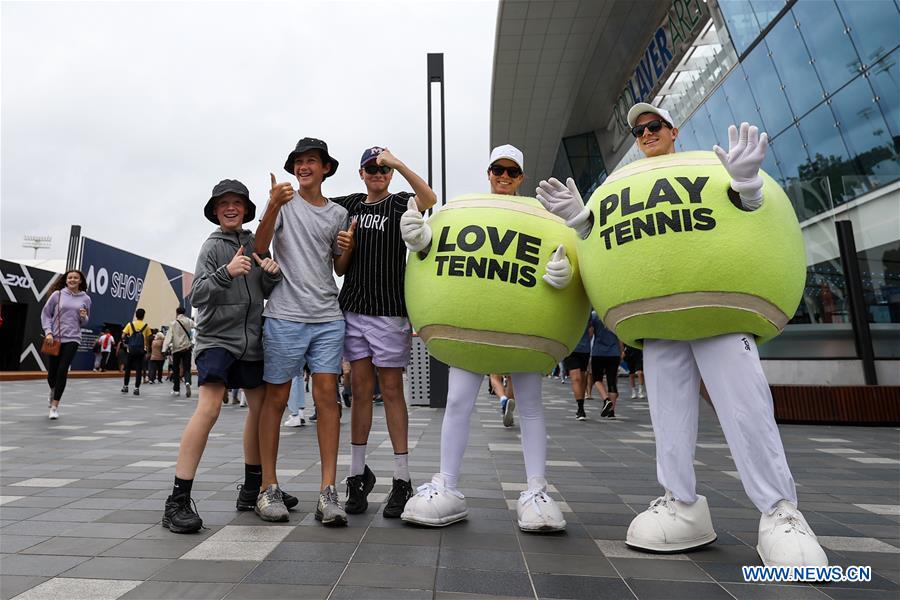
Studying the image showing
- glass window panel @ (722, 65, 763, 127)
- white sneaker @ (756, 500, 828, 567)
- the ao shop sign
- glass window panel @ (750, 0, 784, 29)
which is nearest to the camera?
white sneaker @ (756, 500, 828, 567)

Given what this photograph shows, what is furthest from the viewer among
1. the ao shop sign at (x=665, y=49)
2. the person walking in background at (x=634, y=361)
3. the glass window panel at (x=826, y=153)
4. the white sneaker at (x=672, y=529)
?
the ao shop sign at (x=665, y=49)

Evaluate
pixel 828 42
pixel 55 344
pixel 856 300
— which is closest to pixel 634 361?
pixel 856 300

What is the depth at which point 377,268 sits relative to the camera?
3197 mm

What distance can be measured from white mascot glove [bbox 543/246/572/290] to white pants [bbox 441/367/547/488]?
1.87 feet

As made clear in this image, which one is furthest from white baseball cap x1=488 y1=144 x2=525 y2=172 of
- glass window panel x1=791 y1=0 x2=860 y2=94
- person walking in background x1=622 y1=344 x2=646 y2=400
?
glass window panel x1=791 y1=0 x2=860 y2=94

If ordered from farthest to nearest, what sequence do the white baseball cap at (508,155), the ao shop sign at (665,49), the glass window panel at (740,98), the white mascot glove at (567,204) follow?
1. the ao shop sign at (665,49)
2. the glass window panel at (740,98)
3. the white baseball cap at (508,155)
4. the white mascot glove at (567,204)

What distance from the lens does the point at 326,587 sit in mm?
2078

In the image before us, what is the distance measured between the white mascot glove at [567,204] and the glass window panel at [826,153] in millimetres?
9694

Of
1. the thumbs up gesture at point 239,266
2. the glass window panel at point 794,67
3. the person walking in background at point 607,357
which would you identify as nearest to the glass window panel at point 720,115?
the glass window panel at point 794,67

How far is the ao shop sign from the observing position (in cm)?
1784

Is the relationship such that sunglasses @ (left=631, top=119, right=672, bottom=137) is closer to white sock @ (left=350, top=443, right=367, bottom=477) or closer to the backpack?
white sock @ (left=350, top=443, right=367, bottom=477)

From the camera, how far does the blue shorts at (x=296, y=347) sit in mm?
3086

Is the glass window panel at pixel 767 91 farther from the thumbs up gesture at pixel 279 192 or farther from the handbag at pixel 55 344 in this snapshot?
the handbag at pixel 55 344

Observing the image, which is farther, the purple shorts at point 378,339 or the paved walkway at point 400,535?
the purple shorts at point 378,339
